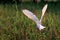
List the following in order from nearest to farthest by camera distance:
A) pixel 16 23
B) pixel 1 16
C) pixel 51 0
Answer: pixel 16 23 → pixel 1 16 → pixel 51 0

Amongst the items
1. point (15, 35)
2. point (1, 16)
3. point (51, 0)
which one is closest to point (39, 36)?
point (15, 35)

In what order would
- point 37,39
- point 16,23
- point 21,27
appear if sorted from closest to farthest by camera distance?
point 37,39
point 21,27
point 16,23

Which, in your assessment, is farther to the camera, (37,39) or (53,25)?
(53,25)

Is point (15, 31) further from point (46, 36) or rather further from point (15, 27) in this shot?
point (46, 36)

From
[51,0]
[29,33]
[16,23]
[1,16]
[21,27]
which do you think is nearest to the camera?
[29,33]

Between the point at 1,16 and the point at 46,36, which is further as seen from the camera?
the point at 1,16

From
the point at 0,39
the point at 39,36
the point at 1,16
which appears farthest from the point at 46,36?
the point at 1,16

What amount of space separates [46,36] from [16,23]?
0.91 m

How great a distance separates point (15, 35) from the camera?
3.80 metres

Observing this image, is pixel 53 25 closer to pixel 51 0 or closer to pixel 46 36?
pixel 46 36

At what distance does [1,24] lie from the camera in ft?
15.4

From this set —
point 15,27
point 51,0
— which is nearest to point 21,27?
point 15,27

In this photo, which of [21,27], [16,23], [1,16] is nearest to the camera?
[21,27]

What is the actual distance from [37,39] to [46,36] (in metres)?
0.20
